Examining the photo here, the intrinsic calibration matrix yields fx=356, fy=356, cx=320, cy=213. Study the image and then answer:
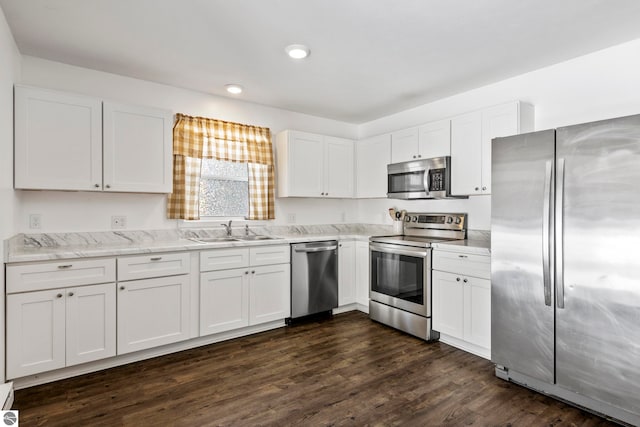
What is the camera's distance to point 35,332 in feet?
8.10

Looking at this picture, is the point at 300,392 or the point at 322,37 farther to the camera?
the point at 322,37

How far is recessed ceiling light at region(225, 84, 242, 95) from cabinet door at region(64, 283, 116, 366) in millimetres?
2085

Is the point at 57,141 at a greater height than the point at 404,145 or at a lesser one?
lesser

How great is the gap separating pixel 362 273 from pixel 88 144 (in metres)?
3.02

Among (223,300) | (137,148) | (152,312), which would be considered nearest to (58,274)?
(152,312)

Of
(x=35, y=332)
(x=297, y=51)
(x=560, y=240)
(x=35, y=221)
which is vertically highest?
(x=297, y=51)

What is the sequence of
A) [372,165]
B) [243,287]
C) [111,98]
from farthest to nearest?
[372,165] → [243,287] → [111,98]

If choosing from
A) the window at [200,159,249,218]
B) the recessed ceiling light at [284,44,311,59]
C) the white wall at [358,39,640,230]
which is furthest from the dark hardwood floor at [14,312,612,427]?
the recessed ceiling light at [284,44,311,59]

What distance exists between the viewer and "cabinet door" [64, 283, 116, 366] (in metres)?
2.59

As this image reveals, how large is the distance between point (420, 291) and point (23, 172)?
A: 3.42m

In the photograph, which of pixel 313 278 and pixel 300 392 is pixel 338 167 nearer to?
pixel 313 278

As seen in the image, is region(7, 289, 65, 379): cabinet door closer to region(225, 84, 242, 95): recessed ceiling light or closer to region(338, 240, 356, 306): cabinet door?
region(225, 84, 242, 95): recessed ceiling light

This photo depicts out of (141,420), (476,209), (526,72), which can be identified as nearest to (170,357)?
(141,420)

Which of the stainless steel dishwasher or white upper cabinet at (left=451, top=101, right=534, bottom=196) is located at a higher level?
white upper cabinet at (left=451, top=101, right=534, bottom=196)
